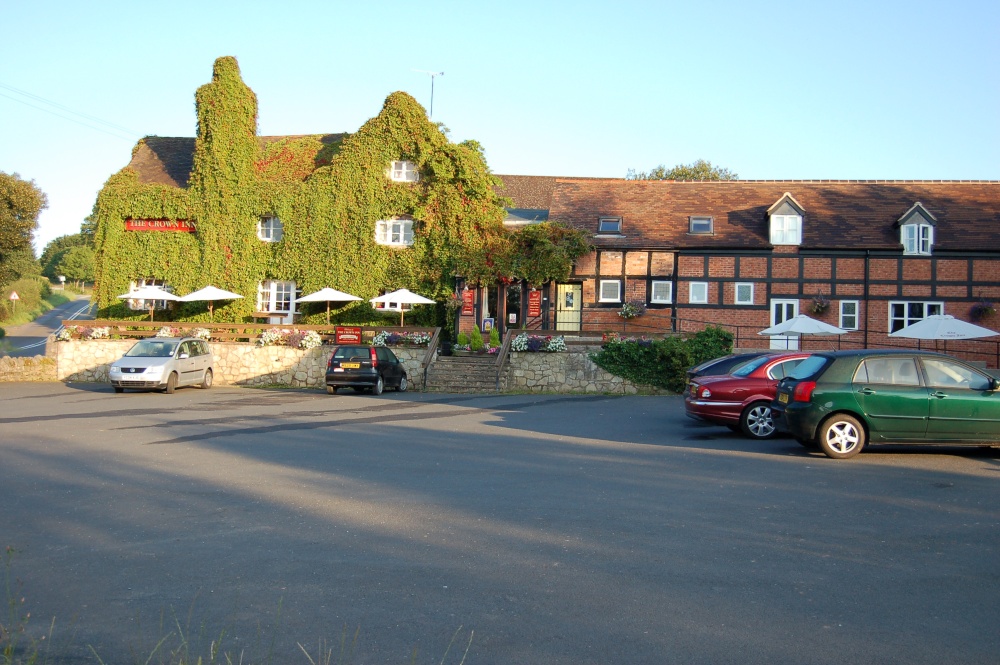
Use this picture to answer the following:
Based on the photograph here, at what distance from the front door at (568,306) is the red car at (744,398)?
1826 cm

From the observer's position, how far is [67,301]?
8106 cm

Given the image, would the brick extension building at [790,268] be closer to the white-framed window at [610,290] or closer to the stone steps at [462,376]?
A: the white-framed window at [610,290]

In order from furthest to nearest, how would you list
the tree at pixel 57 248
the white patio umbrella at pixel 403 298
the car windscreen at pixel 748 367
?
the tree at pixel 57 248
the white patio umbrella at pixel 403 298
the car windscreen at pixel 748 367

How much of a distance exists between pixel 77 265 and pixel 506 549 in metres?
101

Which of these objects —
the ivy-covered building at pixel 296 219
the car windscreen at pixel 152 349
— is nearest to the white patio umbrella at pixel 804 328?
the ivy-covered building at pixel 296 219

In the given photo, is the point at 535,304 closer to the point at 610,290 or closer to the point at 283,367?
the point at 610,290

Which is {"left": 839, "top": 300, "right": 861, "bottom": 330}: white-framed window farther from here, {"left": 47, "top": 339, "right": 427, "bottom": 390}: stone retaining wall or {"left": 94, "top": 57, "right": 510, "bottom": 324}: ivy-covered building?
{"left": 47, "top": 339, "right": 427, "bottom": 390}: stone retaining wall

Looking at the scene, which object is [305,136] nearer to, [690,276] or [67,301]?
[690,276]

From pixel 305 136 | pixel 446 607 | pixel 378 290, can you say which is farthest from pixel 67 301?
pixel 446 607

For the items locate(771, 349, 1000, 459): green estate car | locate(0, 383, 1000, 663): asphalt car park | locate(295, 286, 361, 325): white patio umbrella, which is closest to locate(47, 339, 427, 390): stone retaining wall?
locate(295, 286, 361, 325): white patio umbrella

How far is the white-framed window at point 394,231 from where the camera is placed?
33844mm

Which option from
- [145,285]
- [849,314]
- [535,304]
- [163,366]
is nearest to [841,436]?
[163,366]

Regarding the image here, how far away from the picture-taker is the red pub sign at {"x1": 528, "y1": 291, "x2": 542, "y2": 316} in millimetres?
33281

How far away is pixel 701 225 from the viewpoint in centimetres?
3297
